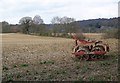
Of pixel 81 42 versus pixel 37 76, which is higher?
pixel 81 42

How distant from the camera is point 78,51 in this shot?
11031 mm

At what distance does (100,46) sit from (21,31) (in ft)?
150

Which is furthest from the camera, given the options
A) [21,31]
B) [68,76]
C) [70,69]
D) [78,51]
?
[21,31]

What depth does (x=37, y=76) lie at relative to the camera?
7.82m

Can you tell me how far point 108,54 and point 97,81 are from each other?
4581 millimetres

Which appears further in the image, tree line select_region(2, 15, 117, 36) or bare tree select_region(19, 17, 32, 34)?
bare tree select_region(19, 17, 32, 34)

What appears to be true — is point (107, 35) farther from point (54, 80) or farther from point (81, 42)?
point (54, 80)

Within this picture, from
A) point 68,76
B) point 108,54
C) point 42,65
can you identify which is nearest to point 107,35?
point 108,54

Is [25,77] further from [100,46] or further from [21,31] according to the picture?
[21,31]

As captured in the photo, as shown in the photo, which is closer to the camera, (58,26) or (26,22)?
(58,26)

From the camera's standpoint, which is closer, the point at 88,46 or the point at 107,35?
the point at 88,46

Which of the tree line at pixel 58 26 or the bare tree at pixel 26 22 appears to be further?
the bare tree at pixel 26 22

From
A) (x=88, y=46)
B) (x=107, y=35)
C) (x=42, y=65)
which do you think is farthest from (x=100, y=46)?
(x=107, y=35)

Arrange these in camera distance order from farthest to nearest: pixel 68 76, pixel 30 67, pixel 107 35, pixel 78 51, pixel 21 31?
1. pixel 21 31
2. pixel 107 35
3. pixel 78 51
4. pixel 30 67
5. pixel 68 76
